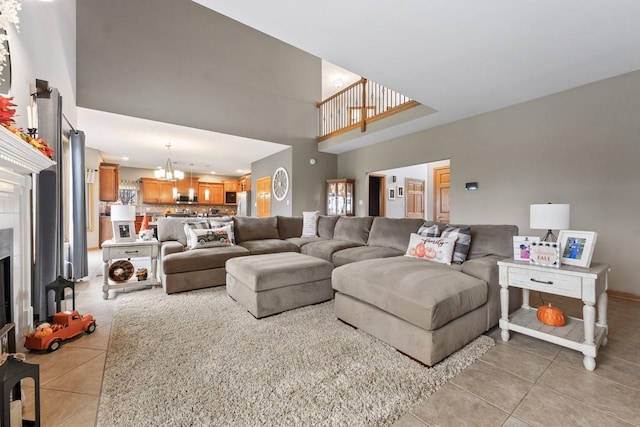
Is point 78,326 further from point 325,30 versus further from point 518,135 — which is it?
point 518,135

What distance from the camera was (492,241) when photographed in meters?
2.52

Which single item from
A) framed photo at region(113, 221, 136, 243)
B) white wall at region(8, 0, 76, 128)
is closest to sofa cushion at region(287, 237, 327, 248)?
framed photo at region(113, 221, 136, 243)

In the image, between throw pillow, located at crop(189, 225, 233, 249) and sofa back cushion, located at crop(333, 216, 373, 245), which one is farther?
sofa back cushion, located at crop(333, 216, 373, 245)

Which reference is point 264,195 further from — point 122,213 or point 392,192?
point 122,213

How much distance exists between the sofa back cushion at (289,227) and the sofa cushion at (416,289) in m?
2.55

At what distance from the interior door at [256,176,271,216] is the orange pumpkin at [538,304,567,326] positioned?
6398mm

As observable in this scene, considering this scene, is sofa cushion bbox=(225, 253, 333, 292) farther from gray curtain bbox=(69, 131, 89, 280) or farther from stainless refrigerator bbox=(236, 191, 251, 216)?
stainless refrigerator bbox=(236, 191, 251, 216)

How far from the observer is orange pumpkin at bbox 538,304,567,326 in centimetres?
193

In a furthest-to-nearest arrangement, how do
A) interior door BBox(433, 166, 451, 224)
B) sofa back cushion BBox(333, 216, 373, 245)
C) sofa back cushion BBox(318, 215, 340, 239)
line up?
interior door BBox(433, 166, 451, 224) < sofa back cushion BBox(318, 215, 340, 239) < sofa back cushion BBox(333, 216, 373, 245)

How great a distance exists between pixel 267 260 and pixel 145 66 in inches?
167

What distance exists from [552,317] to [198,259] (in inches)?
134

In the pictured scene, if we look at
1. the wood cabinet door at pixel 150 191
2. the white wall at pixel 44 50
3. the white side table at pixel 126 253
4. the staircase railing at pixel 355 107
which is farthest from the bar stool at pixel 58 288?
the wood cabinet door at pixel 150 191

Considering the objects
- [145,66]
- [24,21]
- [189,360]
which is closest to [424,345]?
[189,360]

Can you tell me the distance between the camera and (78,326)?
2.05 m
